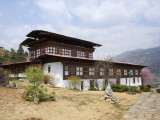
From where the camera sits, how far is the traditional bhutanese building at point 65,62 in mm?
23739

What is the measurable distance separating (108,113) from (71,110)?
7.37ft

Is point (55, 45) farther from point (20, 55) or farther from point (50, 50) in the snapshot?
point (20, 55)

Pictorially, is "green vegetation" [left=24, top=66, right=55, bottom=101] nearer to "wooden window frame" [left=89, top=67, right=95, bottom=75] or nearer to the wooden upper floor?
"wooden window frame" [left=89, top=67, right=95, bottom=75]

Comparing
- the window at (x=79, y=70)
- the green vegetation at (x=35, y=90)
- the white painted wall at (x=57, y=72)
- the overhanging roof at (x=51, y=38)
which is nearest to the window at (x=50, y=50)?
the overhanging roof at (x=51, y=38)

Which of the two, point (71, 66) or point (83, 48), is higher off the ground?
point (83, 48)

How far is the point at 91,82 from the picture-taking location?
27906mm

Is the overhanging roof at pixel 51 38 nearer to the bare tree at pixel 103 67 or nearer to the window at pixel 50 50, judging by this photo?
the window at pixel 50 50

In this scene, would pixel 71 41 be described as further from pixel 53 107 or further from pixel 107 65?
pixel 53 107

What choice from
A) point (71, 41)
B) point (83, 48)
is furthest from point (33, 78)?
point (83, 48)

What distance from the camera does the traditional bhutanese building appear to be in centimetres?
2374

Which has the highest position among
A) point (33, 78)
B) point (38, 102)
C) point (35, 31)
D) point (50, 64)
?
point (35, 31)

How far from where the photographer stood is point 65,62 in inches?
926

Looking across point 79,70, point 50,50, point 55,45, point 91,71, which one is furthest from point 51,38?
point 91,71

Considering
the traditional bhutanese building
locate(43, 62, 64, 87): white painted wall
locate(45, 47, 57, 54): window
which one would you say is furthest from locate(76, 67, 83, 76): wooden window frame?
locate(45, 47, 57, 54): window
